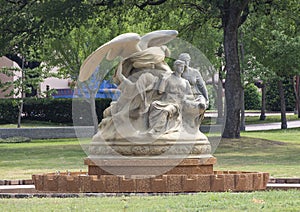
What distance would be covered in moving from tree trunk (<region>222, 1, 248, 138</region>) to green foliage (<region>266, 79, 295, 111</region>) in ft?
96.6

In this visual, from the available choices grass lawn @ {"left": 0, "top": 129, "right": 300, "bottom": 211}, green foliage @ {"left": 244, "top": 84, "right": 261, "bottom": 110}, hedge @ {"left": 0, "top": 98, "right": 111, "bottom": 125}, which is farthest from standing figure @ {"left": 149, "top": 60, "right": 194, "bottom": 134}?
green foliage @ {"left": 244, "top": 84, "right": 261, "bottom": 110}

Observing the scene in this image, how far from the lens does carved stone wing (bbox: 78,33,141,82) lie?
62.6ft

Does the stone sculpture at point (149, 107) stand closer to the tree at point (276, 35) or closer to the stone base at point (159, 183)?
the stone base at point (159, 183)

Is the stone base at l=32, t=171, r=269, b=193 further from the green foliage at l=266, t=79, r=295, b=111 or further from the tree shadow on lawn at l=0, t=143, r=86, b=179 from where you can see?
the green foliage at l=266, t=79, r=295, b=111

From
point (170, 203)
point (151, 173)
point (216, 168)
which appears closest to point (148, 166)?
point (151, 173)

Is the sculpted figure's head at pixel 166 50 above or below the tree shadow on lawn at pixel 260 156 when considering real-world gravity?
above

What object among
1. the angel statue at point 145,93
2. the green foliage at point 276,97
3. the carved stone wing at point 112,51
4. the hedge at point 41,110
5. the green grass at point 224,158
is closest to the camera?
the angel statue at point 145,93

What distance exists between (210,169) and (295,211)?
6440 mm

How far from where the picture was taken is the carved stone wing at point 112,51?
1909cm

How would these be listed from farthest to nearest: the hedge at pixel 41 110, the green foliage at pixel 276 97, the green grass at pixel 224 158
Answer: the green foliage at pixel 276 97, the hedge at pixel 41 110, the green grass at pixel 224 158

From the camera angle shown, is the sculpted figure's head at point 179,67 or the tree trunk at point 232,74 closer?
the sculpted figure's head at point 179,67

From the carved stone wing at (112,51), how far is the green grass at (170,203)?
4.46 metres

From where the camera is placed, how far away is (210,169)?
62.6ft

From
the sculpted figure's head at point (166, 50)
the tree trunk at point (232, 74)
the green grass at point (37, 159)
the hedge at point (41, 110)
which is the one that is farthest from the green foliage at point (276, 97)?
the sculpted figure's head at point (166, 50)
